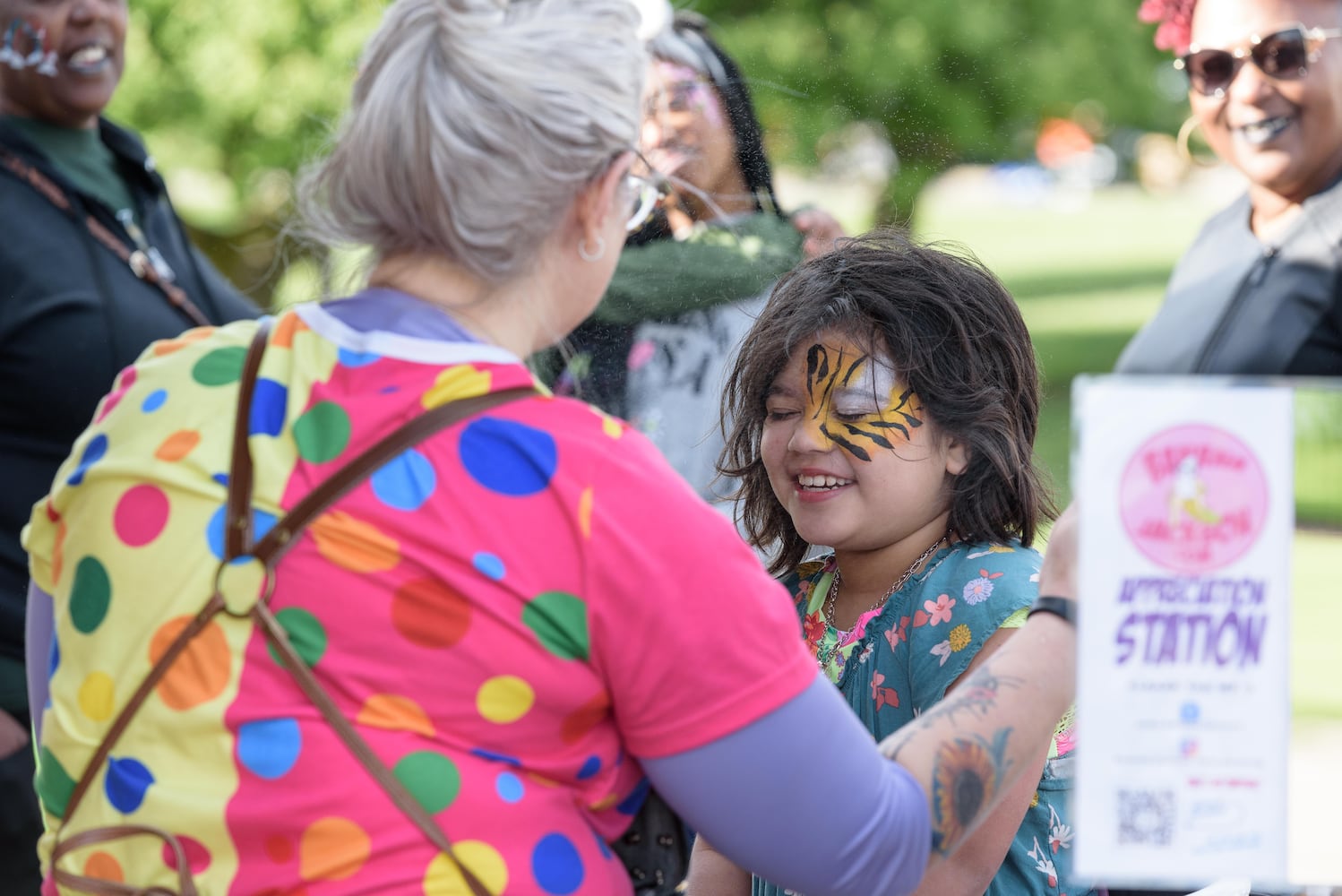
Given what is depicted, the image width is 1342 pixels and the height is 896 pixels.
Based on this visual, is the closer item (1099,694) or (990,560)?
(1099,694)

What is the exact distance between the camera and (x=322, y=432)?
47.1 inches

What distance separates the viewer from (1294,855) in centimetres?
122

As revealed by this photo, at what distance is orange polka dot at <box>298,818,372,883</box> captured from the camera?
45.9 inches

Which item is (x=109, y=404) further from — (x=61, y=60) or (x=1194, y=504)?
(x=61, y=60)

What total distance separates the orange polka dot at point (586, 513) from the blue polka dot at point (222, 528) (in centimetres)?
26

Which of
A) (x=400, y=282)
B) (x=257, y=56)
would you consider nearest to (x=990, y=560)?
(x=400, y=282)

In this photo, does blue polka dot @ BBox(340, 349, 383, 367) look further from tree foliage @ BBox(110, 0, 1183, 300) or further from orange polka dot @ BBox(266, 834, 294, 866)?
tree foliage @ BBox(110, 0, 1183, 300)

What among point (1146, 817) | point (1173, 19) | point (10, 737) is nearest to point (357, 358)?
point (1146, 817)

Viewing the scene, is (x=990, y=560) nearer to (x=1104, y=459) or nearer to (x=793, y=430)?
(x=793, y=430)

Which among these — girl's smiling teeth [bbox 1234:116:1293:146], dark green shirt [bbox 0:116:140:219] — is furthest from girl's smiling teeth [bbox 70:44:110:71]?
girl's smiling teeth [bbox 1234:116:1293:146]

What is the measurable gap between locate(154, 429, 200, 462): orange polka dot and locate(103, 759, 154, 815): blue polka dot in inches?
10.3

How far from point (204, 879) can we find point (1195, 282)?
1.28 meters

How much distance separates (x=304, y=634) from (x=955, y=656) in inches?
34.2

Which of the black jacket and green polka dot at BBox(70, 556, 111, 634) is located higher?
green polka dot at BBox(70, 556, 111, 634)
